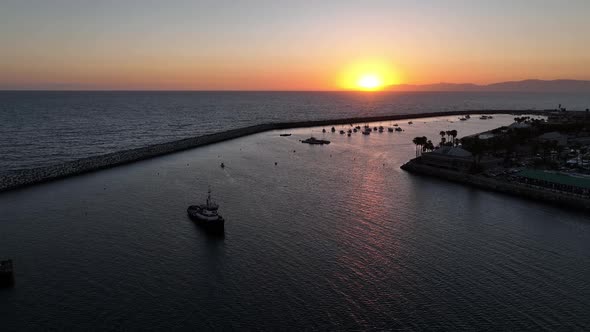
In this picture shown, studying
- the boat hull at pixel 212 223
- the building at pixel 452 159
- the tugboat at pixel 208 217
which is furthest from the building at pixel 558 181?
the tugboat at pixel 208 217

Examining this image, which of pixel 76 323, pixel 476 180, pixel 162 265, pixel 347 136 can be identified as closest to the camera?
pixel 76 323

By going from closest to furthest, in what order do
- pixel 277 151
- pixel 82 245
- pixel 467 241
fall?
pixel 82 245, pixel 467 241, pixel 277 151

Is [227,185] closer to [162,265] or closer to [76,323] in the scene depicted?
[162,265]

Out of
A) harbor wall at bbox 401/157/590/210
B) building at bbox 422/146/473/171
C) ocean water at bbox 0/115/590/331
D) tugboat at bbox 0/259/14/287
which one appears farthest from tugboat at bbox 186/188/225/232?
building at bbox 422/146/473/171

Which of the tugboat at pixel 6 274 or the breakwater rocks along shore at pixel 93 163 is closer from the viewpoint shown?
the tugboat at pixel 6 274

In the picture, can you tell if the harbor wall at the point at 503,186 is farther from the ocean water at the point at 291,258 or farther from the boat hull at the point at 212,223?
the boat hull at the point at 212,223

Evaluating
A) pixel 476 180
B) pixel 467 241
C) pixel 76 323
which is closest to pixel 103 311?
pixel 76 323
